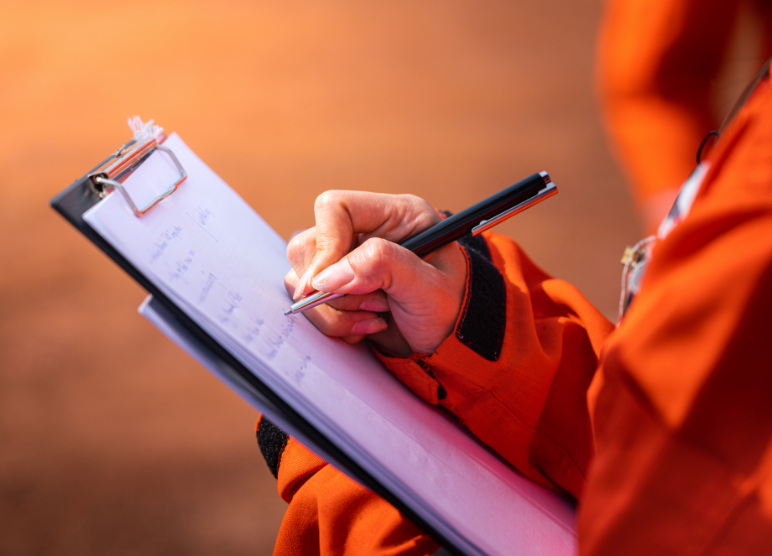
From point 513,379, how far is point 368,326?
0.15 meters

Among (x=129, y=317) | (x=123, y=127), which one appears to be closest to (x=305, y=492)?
(x=129, y=317)

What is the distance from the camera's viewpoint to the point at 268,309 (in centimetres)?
43

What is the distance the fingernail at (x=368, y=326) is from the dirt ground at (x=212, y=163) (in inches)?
31.2

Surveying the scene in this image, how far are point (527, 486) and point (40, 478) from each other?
114cm

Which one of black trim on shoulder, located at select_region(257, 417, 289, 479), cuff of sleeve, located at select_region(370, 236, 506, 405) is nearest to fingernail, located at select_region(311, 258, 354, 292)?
cuff of sleeve, located at select_region(370, 236, 506, 405)

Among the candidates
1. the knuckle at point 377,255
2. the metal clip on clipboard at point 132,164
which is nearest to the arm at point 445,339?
the knuckle at point 377,255

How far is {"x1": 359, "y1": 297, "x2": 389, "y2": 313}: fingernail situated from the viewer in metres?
0.49

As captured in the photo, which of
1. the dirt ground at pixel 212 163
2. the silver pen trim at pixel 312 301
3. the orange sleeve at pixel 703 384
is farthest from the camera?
the dirt ground at pixel 212 163

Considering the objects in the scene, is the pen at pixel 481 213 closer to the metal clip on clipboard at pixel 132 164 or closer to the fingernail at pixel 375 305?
the fingernail at pixel 375 305

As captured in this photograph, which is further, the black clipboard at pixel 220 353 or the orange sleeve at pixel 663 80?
the orange sleeve at pixel 663 80

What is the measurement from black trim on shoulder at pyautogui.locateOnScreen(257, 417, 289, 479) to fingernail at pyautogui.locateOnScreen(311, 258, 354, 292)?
20 centimetres

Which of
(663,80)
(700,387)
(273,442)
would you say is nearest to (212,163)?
(273,442)

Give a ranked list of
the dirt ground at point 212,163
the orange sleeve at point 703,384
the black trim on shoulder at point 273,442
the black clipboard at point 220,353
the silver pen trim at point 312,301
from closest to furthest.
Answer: the orange sleeve at point 703,384
the black clipboard at point 220,353
the silver pen trim at point 312,301
the black trim on shoulder at point 273,442
the dirt ground at point 212,163

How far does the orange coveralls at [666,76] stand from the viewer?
52 centimetres
